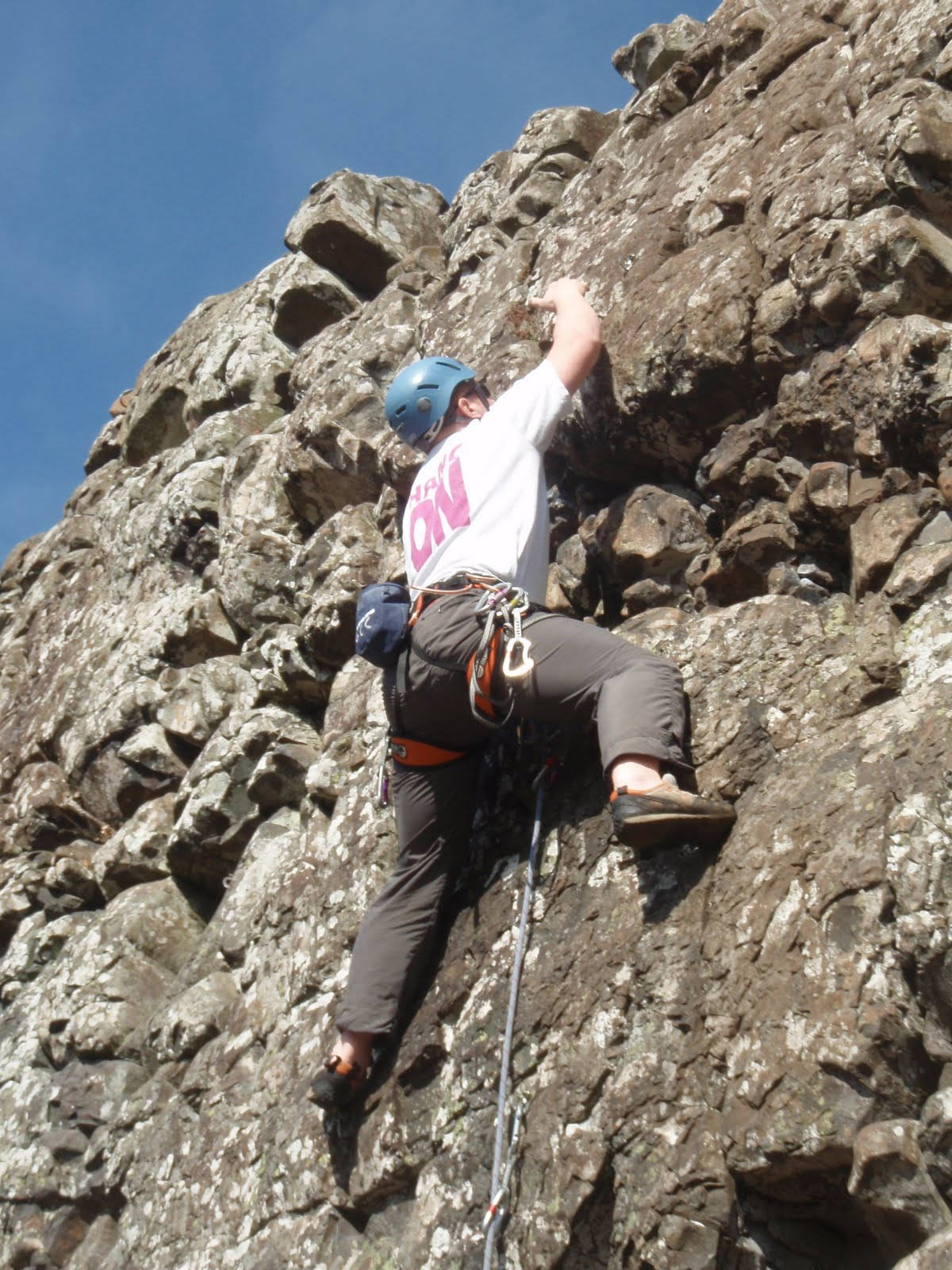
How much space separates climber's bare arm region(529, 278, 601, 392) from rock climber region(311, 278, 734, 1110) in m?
0.01

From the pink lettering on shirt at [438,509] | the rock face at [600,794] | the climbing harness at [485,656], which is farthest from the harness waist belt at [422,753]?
the pink lettering on shirt at [438,509]

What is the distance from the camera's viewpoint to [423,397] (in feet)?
24.3

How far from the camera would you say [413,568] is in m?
6.75

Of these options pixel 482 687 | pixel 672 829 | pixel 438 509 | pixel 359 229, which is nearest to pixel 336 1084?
pixel 482 687

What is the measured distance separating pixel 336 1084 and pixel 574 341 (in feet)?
13.6

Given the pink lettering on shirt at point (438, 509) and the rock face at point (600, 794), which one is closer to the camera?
the rock face at point (600, 794)

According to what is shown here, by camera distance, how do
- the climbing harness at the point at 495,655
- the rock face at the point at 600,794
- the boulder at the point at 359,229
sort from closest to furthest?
the rock face at the point at 600,794
the climbing harness at the point at 495,655
the boulder at the point at 359,229

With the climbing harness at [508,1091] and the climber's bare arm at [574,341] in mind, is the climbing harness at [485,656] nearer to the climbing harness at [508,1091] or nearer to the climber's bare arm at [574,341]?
the climbing harness at [508,1091]

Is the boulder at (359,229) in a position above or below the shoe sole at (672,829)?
above

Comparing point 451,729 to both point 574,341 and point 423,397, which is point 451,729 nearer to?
point 423,397

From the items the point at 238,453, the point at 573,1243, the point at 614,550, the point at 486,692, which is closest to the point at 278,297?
the point at 238,453

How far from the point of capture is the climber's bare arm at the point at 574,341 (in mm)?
6965

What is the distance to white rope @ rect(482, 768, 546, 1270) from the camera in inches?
190

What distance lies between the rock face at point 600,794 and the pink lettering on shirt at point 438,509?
3.82 feet
